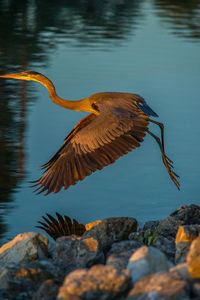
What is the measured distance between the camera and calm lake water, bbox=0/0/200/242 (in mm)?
6273

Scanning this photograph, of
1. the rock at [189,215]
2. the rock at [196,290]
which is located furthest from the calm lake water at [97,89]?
the rock at [196,290]

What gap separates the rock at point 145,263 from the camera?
12.1 ft

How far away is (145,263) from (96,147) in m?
2.33

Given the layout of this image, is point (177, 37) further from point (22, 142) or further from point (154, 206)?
point (154, 206)

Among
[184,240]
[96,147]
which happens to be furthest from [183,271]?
[96,147]

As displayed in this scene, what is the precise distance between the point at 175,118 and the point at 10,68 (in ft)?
11.3

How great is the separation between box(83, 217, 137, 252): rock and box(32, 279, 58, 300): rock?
1145mm

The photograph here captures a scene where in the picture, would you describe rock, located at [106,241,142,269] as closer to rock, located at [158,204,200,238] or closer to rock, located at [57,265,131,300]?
rock, located at [57,265,131,300]

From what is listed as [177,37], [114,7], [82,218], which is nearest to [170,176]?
[82,218]

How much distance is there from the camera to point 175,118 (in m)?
8.62

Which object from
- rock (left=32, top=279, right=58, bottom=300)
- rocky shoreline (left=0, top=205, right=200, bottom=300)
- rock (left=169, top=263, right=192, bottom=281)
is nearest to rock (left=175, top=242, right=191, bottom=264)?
rocky shoreline (left=0, top=205, right=200, bottom=300)

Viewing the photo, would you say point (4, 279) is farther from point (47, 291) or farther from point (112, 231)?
point (112, 231)

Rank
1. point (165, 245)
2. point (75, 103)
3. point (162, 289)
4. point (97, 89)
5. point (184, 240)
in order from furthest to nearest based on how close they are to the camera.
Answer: point (97, 89), point (75, 103), point (165, 245), point (184, 240), point (162, 289)

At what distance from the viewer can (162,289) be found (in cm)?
331
